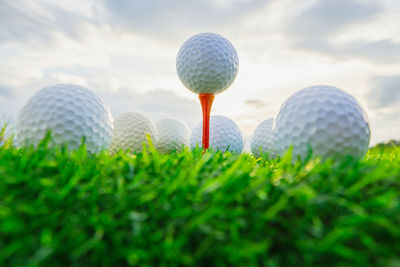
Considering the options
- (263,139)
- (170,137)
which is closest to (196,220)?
(263,139)

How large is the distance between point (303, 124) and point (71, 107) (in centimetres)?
184

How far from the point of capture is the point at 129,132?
337 cm

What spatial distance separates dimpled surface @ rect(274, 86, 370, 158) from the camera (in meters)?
2.07

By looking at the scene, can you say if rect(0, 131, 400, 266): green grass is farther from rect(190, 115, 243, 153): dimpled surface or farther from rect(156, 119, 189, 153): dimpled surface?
rect(156, 119, 189, 153): dimpled surface

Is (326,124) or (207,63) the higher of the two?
(207,63)

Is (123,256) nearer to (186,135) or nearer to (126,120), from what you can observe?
(126,120)

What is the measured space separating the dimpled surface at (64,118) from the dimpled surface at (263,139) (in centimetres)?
210

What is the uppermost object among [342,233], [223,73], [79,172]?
[223,73]

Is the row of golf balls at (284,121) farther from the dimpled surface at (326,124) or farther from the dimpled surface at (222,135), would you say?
the dimpled surface at (222,135)

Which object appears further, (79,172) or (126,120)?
(126,120)

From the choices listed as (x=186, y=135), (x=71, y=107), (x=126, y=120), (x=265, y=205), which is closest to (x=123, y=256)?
(x=265, y=205)

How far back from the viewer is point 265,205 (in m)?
1.39

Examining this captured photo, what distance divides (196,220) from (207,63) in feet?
7.73

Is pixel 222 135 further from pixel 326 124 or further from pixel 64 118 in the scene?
pixel 64 118
